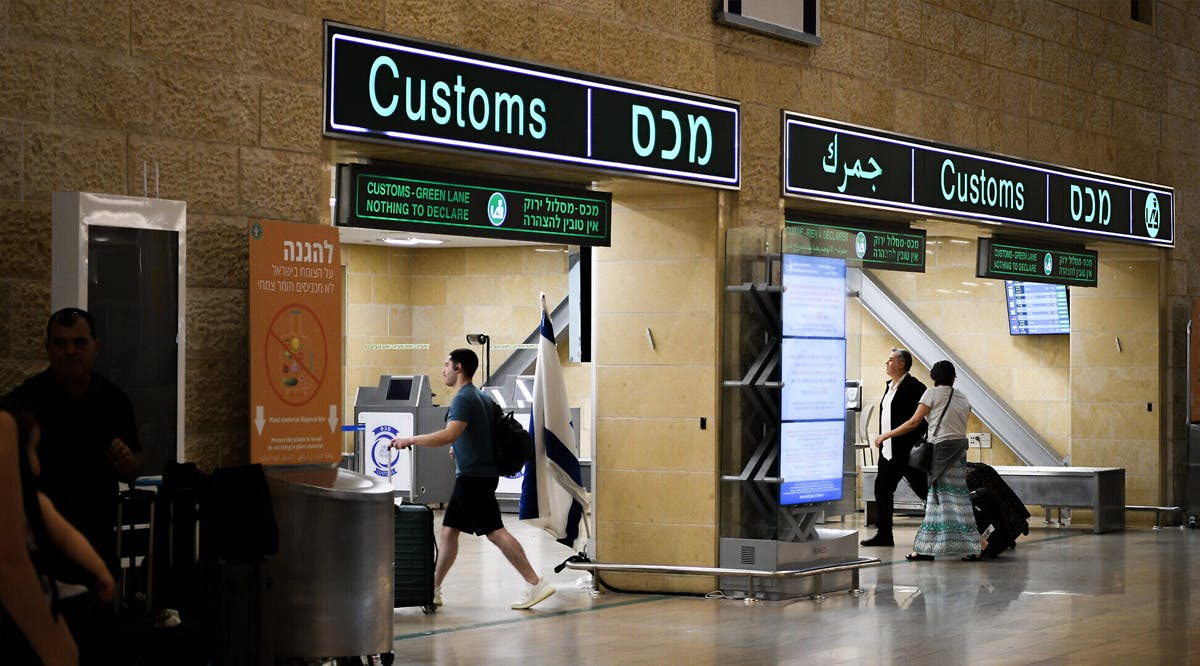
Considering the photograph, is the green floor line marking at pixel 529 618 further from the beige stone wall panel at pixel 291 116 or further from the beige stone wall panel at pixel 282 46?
the beige stone wall panel at pixel 282 46

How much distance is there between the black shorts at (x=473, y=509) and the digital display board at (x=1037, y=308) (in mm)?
9615

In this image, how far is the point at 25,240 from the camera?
674 cm

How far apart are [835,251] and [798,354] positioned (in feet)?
2.51

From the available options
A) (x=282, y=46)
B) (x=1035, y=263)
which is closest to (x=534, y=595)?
(x=282, y=46)

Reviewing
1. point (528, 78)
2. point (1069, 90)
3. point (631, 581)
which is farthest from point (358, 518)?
point (1069, 90)

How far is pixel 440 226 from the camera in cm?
857

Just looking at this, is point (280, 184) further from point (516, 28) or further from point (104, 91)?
point (516, 28)

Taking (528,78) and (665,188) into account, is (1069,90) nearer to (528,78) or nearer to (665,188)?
(665,188)

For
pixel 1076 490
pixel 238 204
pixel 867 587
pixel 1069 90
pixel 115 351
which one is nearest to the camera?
pixel 115 351

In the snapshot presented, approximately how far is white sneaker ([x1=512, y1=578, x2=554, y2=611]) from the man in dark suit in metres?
4.71

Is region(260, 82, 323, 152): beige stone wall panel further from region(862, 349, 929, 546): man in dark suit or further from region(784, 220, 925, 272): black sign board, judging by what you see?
region(862, 349, 929, 546): man in dark suit

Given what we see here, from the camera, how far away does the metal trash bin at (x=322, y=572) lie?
6922mm

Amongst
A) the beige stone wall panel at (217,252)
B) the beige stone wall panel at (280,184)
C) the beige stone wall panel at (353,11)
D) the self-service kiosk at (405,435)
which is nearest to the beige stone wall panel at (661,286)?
the beige stone wall panel at (353,11)

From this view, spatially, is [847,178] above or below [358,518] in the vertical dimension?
above
